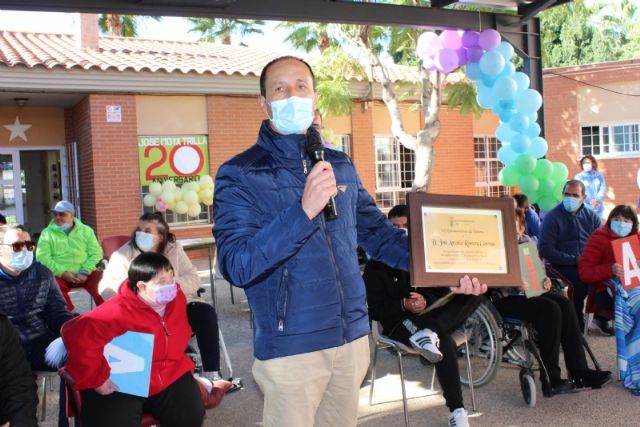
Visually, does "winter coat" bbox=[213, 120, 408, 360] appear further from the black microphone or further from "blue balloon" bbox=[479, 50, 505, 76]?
"blue balloon" bbox=[479, 50, 505, 76]

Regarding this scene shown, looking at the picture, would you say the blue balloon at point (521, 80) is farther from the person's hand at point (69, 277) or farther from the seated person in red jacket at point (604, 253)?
the person's hand at point (69, 277)

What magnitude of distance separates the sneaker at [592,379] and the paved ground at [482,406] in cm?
7

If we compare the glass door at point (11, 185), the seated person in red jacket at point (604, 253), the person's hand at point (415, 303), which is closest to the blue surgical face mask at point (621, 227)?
the seated person in red jacket at point (604, 253)

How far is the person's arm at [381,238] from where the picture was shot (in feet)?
7.91

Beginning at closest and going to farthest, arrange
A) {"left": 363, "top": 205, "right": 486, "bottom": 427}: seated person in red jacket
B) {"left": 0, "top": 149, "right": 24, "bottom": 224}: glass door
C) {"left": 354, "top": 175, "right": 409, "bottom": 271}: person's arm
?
{"left": 354, "top": 175, "right": 409, "bottom": 271}: person's arm, {"left": 363, "top": 205, "right": 486, "bottom": 427}: seated person in red jacket, {"left": 0, "top": 149, "right": 24, "bottom": 224}: glass door

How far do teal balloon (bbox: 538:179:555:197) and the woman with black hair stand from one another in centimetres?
469

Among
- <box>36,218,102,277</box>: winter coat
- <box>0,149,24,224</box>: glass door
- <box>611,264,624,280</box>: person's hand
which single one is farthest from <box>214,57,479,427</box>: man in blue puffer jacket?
<box>0,149,24,224</box>: glass door

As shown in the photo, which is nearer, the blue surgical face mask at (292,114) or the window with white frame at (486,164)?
the blue surgical face mask at (292,114)

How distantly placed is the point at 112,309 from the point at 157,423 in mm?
671

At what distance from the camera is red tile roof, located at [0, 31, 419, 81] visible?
12.0m

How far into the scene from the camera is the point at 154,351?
3.45m

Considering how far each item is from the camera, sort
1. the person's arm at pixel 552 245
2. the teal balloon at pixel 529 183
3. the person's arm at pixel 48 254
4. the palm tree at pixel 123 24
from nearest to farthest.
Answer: the person's arm at pixel 552 245 → the person's arm at pixel 48 254 → the teal balloon at pixel 529 183 → the palm tree at pixel 123 24

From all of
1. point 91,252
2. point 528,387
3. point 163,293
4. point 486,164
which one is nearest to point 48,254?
point 91,252

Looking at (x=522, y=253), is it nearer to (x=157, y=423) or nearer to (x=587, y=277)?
(x=587, y=277)
